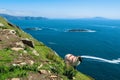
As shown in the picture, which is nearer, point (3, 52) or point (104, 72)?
point (3, 52)

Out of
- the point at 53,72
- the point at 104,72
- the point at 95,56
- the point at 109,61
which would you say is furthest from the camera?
the point at 95,56

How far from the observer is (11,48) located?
1185 inches

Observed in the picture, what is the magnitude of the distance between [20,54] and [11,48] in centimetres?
197

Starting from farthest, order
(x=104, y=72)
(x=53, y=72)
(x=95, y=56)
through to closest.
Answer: (x=95, y=56), (x=104, y=72), (x=53, y=72)

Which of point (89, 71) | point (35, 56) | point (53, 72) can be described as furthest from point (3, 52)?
point (89, 71)

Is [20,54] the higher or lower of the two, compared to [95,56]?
higher

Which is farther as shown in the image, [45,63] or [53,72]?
[45,63]

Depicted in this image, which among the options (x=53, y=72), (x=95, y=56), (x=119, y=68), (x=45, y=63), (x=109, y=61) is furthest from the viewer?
(x=95, y=56)

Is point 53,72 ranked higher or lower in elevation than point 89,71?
higher

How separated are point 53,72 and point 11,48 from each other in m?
6.99

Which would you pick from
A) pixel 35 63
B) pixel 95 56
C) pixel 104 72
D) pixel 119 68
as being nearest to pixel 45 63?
pixel 35 63

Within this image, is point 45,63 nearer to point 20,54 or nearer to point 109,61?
point 20,54

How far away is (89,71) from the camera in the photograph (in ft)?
316

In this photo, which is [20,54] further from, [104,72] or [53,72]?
[104,72]
